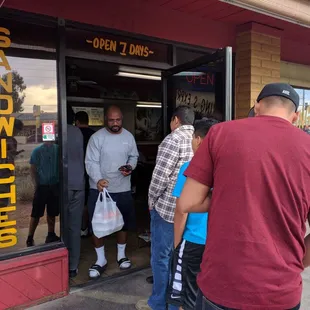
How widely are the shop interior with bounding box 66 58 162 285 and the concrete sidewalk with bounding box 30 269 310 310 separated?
3.05 feet

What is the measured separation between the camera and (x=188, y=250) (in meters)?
2.30

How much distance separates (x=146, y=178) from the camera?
733 cm

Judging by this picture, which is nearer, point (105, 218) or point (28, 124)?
point (28, 124)

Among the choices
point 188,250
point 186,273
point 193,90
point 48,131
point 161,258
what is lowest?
point 161,258

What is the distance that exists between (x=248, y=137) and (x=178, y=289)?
53.6 inches

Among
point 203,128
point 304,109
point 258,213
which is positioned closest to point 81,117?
point 203,128

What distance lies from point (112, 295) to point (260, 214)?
8.08 feet

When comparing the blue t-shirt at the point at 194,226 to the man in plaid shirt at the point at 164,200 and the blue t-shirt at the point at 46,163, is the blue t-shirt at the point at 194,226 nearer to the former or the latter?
the man in plaid shirt at the point at 164,200

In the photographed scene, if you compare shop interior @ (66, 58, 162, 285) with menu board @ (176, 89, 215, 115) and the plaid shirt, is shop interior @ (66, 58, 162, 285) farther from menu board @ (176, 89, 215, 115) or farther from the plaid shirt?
the plaid shirt

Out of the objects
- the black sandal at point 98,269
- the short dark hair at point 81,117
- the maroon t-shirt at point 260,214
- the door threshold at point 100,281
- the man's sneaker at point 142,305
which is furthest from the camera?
the short dark hair at point 81,117

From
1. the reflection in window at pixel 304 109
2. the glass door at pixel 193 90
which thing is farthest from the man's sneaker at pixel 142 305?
the reflection in window at pixel 304 109

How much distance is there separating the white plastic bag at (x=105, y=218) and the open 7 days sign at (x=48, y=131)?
82cm

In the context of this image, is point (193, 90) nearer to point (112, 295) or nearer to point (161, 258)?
point (161, 258)

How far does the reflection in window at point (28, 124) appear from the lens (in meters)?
3.09
